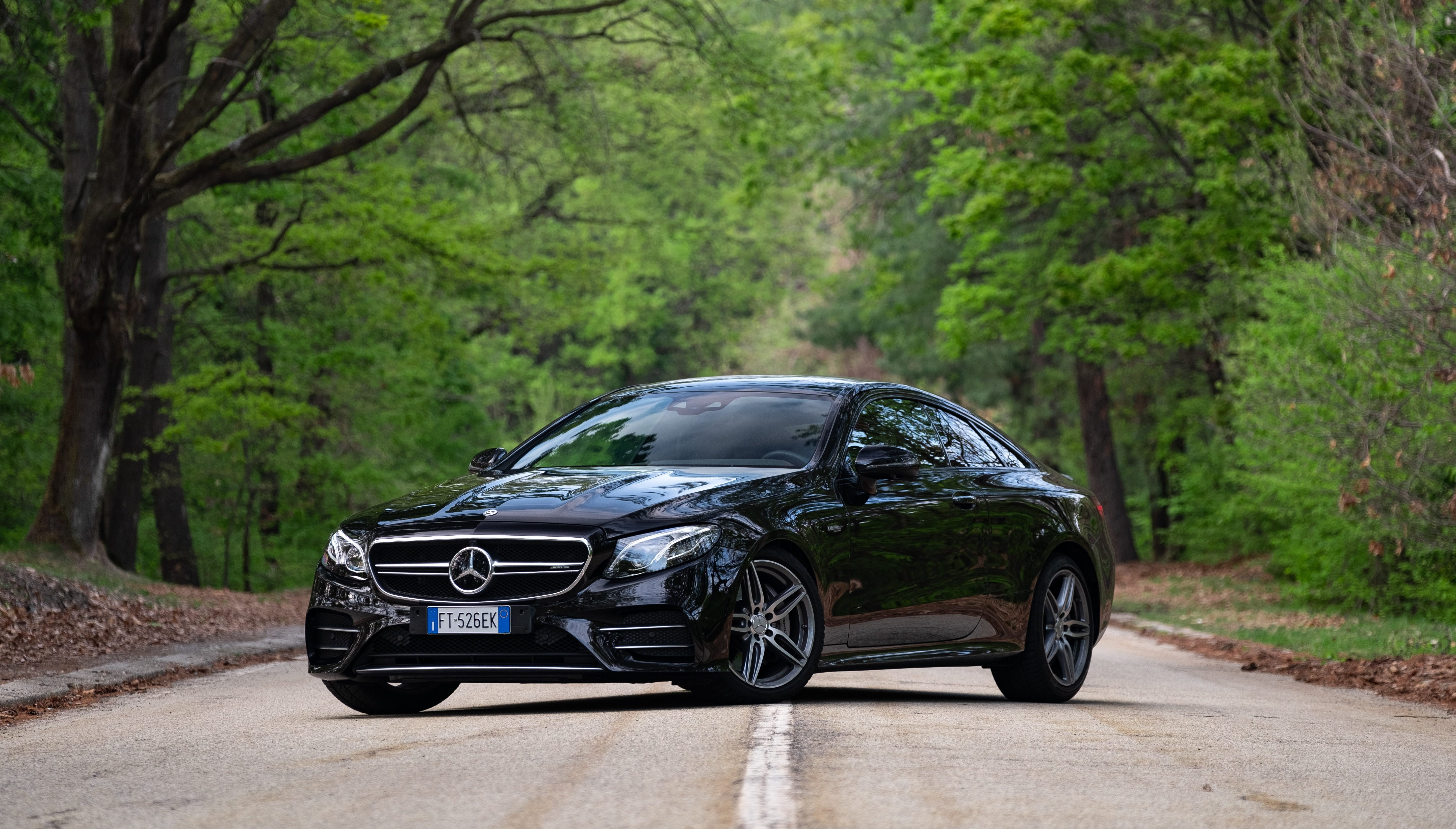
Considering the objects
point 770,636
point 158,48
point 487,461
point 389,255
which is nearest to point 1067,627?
point 770,636

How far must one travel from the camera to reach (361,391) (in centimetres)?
3619

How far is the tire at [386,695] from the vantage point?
9.13 m

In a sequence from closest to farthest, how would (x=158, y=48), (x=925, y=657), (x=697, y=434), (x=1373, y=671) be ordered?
(x=697, y=434) → (x=925, y=657) → (x=1373, y=671) → (x=158, y=48)

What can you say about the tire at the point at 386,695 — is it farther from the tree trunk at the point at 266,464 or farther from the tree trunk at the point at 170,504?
the tree trunk at the point at 266,464

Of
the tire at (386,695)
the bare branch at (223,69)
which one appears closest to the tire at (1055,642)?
the tire at (386,695)

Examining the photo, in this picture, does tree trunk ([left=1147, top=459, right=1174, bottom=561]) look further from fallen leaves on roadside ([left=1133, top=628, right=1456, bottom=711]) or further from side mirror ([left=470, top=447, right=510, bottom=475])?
side mirror ([left=470, top=447, right=510, bottom=475])

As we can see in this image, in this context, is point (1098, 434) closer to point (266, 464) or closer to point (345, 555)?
point (266, 464)

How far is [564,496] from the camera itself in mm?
8578

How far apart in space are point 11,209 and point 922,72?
13686 millimetres

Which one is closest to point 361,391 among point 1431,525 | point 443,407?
point 443,407

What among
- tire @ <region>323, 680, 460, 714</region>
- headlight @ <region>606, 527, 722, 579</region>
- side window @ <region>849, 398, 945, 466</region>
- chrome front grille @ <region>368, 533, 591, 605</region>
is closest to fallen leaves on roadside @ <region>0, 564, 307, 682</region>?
tire @ <region>323, 680, 460, 714</region>

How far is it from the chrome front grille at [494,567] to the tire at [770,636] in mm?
724

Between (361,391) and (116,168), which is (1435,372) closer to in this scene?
(116,168)

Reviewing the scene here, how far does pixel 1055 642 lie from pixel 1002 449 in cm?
116
